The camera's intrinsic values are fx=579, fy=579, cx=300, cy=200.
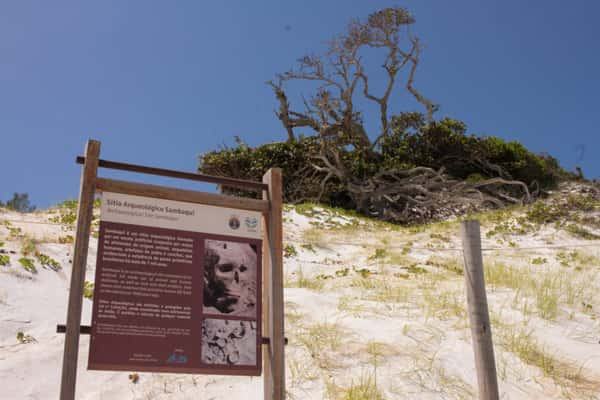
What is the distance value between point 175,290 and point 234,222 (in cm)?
76

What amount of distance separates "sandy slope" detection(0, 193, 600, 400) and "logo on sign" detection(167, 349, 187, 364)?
1.63 meters


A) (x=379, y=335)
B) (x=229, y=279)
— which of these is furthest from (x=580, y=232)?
(x=229, y=279)

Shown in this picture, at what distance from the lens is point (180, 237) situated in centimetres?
441

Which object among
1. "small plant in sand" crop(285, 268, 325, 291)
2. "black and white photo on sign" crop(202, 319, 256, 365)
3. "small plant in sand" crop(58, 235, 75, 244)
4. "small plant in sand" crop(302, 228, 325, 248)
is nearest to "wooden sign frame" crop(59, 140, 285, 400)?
"black and white photo on sign" crop(202, 319, 256, 365)

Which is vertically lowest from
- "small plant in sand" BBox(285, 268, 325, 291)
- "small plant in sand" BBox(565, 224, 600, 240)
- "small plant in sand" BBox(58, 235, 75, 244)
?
"small plant in sand" BBox(285, 268, 325, 291)

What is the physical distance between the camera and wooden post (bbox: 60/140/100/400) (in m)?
3.90

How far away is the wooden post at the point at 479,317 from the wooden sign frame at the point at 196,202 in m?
1.70

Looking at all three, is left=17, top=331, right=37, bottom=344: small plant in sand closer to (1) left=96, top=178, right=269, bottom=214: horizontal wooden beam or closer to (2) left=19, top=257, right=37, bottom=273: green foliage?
(2) left=19, top=257, right=37, bottom=273: green foliage

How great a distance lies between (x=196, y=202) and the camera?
454cm

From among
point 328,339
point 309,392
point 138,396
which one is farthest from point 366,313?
point 138,396

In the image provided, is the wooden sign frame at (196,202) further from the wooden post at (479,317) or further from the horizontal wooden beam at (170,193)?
the wooden post at (479,317)

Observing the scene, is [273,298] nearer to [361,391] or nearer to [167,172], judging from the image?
[167,172]

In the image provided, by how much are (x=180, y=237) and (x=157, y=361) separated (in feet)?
3.03

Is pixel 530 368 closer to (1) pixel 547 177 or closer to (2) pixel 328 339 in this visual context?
(2) pixel 328 339
